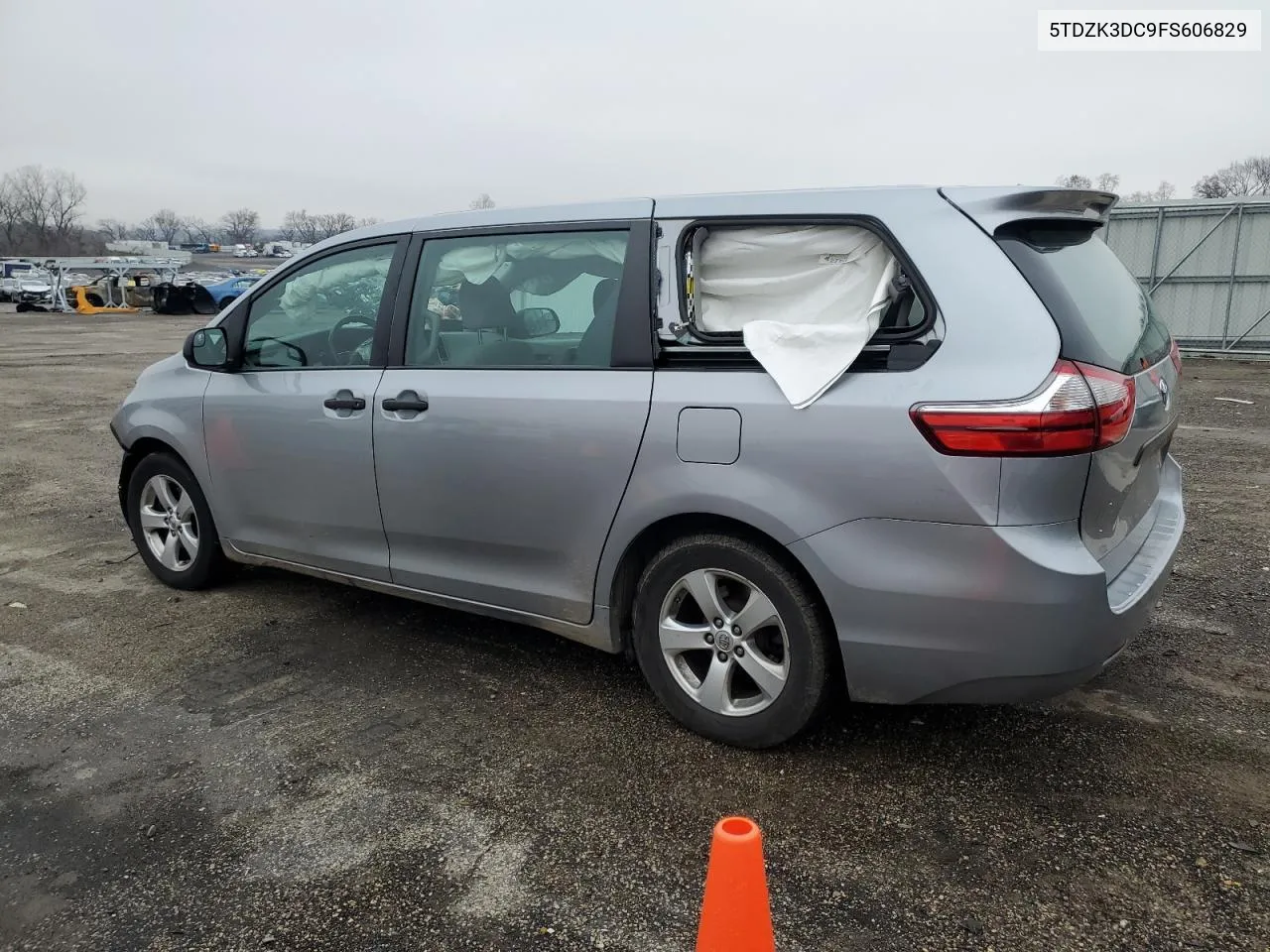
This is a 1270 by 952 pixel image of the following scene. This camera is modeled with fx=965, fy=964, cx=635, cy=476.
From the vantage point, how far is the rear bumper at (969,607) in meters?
2.58

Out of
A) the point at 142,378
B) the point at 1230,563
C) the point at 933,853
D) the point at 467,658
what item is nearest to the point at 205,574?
the point at 142,378

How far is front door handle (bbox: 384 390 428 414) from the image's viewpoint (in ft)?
11.9

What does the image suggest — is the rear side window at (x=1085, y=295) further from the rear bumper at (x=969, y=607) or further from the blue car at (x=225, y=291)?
the blue car at (x=225, y=291)

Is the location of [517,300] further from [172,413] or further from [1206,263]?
[1206,263]

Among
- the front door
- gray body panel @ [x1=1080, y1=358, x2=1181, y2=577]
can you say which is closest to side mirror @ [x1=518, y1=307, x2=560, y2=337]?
the front door

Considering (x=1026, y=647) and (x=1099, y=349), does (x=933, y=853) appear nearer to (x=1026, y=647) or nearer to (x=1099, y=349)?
(x=1026, y=647)

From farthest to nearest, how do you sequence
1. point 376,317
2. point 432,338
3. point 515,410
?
point 376,317 < point 432,338 < point 515,410

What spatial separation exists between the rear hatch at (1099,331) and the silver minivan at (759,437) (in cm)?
1

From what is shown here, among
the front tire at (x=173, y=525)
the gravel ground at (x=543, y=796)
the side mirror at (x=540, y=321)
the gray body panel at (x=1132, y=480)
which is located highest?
the side mirror at (x=540, y=321)

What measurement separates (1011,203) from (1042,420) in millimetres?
729

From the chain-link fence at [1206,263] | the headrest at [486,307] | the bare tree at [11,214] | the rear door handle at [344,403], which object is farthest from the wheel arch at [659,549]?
the bare tree at [11,214]

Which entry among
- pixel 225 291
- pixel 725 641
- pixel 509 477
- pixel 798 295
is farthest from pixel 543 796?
pixel 225 291

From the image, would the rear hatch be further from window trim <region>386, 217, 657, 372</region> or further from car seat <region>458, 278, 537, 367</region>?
car seat <region>458, 278, 537, 367</region>

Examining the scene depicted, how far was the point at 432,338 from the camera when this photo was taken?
3.77m
